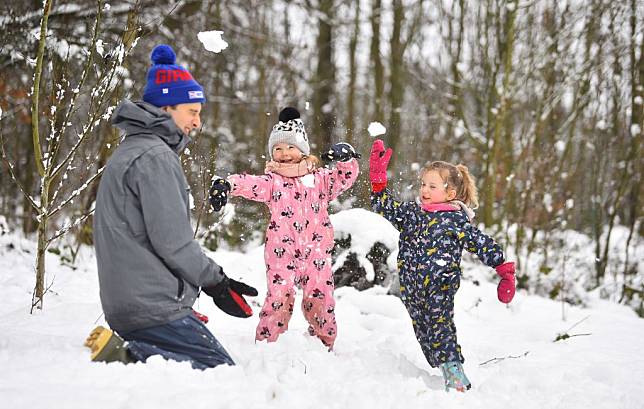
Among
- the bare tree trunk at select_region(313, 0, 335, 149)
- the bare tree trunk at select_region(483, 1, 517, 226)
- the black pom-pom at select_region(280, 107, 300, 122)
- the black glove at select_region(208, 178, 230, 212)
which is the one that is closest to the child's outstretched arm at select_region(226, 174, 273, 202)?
the black glove at select_region(208, 178, 230, 212)

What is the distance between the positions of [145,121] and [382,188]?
1637 mm

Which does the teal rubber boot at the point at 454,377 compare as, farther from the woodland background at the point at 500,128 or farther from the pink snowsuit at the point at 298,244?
the woodland background at the point at 500,128

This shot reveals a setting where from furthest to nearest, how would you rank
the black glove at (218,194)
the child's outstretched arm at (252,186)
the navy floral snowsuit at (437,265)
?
1. the child's outstretched arm at (252,186)
2. the navy floral snowsuit at (437,265)
3. the black glove at (218,194)

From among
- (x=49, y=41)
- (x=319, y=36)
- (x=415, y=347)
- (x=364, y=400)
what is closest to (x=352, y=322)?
(x=415, y=347)

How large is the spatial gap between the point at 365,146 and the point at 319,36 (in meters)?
8.27

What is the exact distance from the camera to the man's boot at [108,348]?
7.72 feet

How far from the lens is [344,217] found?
236 inches

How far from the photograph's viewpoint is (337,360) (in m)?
3.41

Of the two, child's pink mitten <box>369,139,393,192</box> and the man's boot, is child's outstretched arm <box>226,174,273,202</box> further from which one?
the man's boot

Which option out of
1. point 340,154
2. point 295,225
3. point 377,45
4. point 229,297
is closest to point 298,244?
point 295,225

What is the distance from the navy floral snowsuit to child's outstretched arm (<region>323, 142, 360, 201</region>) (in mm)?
382

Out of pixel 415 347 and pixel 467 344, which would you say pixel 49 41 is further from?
pixel 467 344

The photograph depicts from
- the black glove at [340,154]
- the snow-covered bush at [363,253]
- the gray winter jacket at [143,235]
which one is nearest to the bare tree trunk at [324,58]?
the snow-covered bush at [363,253]

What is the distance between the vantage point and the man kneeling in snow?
2400 mm
